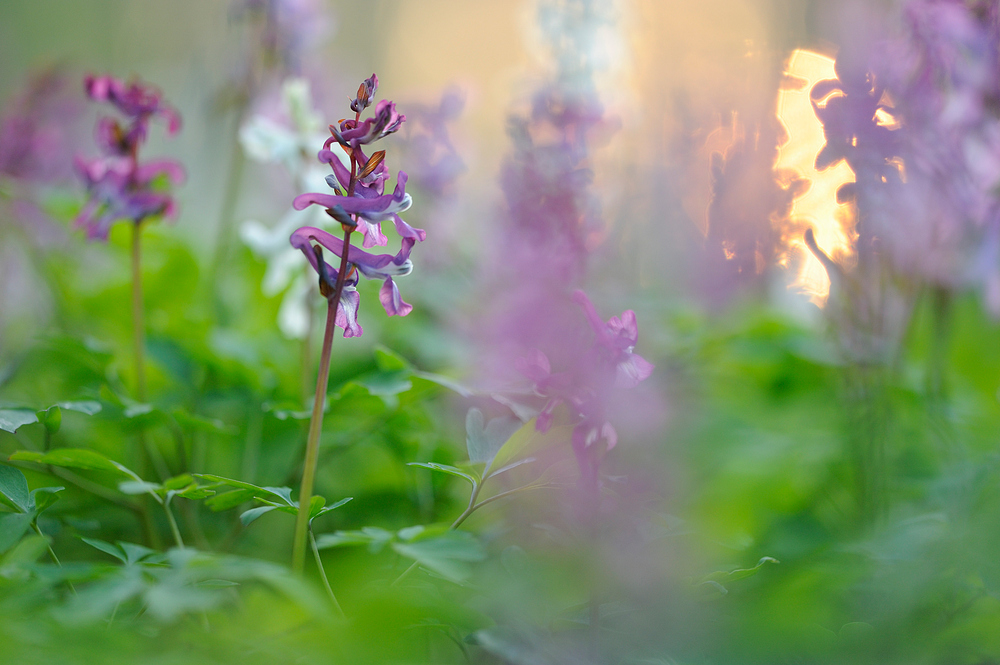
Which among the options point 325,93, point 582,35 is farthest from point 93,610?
point 325,93

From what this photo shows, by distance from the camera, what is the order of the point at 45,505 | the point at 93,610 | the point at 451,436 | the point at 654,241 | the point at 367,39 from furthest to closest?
the point at 367,39 < the point at 654,241 < the point at 451,436 < the point at 45,505 < the point at 93,610

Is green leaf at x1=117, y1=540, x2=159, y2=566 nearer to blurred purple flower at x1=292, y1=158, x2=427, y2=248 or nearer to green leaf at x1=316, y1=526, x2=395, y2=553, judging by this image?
green leaf at x1=316, y1=526, x2=395, y2=553

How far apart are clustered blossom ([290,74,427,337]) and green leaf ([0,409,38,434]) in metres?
0.29

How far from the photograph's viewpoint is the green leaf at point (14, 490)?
51cm

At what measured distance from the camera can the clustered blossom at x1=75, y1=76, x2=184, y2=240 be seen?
0.77 metres

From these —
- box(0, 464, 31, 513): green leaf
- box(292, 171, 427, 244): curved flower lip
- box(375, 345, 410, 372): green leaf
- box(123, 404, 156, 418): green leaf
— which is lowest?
box(0, 464, 31, 513): green leaf

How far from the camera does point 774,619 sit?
619mm

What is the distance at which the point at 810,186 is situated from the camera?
3.47ft

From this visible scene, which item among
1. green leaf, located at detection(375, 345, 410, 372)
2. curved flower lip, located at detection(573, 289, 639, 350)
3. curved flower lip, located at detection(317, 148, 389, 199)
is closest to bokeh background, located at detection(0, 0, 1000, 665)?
green leaf, located at detection(375, 345, 410, 372)

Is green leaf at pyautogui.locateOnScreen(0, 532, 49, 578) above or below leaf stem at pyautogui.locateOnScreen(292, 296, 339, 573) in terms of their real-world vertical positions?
below

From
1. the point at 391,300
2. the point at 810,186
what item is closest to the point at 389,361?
the point at 391,300

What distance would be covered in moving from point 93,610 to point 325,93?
66.8 inches

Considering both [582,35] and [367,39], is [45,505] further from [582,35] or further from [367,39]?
[367,39]

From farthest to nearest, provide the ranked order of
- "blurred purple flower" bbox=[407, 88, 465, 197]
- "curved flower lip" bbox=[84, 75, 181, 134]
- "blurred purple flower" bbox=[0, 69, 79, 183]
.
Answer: "blurred purple flower" bbox=[407, 88, 465, 197] → "blurred purple flower" bbox=[0, 69, 79, 183] → "curved flower lip" bbox=[84, 75, 181, 134]
